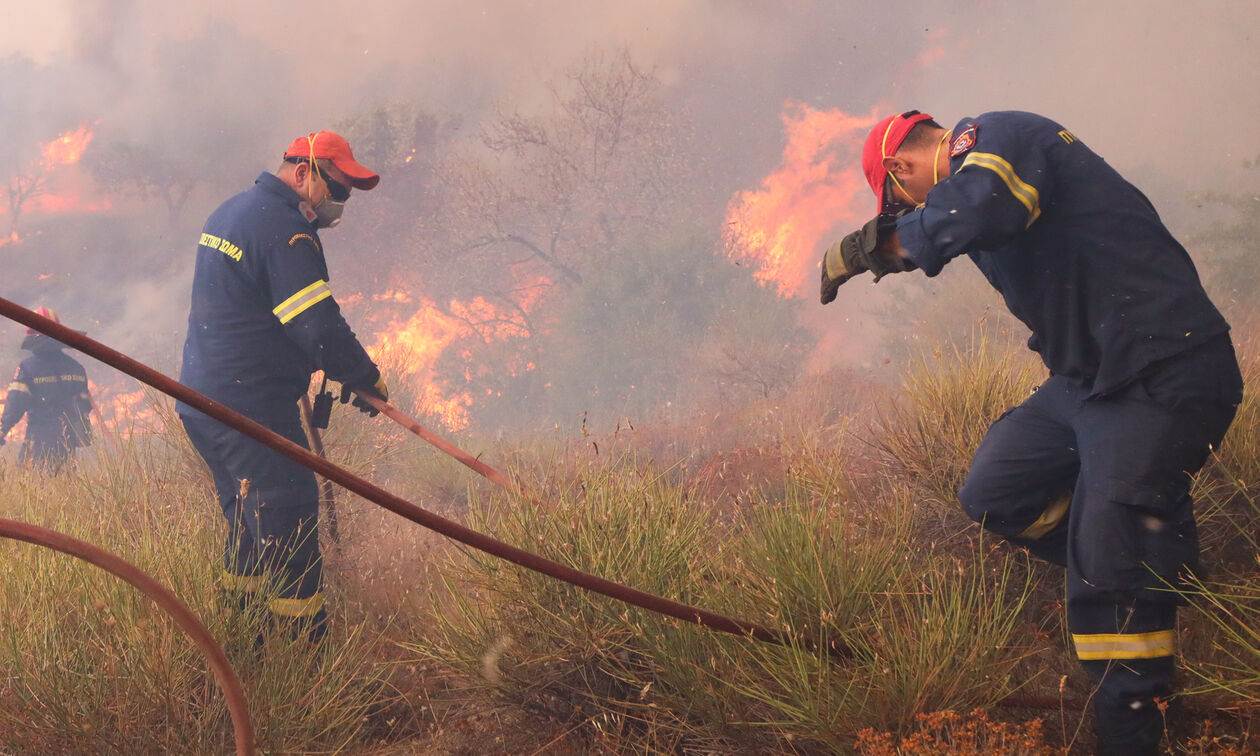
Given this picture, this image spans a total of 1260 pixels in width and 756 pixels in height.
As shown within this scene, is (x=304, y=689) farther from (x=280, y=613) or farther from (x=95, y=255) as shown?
(x=95, y=255)

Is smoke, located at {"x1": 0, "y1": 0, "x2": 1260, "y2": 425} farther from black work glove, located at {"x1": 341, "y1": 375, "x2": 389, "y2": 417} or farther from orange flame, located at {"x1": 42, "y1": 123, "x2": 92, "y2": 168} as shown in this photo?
black work glove, located at {"x1": 341, "y1": 375, "x2": 389, "y2": 417}

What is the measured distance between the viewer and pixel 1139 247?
216 centimetres

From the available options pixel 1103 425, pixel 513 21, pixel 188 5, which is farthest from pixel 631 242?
pixel 188 5

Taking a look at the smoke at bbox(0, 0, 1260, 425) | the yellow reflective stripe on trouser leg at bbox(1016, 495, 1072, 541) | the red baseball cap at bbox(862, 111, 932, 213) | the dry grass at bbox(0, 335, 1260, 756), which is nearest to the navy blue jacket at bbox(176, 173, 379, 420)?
the dry grass at bbox(0, 335, 1260, 756)

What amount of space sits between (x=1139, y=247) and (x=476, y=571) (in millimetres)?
2285

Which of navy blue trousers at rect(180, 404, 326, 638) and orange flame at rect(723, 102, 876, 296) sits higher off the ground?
orange flame at rect(723, 102, 876, 296)

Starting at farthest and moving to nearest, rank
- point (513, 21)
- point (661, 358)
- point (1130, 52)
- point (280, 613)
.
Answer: point (1130, 52) < point (513, 21) < point (661, 358) < point (280, 613)

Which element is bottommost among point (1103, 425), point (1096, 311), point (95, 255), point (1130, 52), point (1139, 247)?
point (1103, 425)

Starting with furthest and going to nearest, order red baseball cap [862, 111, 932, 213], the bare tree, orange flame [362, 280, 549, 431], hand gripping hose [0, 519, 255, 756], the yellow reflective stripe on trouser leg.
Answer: the bare tree < orange flame [362, 280, 549, 431] < the yellow reflective stripe on trouser leg < red baseball cap [862, 111, 932, 213] < hand gripping hose [0, 519, 255, 756]

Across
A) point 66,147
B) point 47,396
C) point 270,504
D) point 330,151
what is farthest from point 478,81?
point 270,504

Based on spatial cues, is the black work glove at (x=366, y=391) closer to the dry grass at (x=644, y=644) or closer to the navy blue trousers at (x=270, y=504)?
the navy blue trousers at (x=270, y=504)

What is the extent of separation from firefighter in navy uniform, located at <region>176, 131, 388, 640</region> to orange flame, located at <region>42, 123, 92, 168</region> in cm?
4071

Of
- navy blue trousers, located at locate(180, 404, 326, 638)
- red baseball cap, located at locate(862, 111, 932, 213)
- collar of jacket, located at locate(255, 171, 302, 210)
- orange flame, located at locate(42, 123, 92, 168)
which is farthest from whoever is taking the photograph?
orange flame, located at locate(42, 123, 92, 168)

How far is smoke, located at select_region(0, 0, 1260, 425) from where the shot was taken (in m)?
30.7
